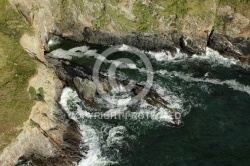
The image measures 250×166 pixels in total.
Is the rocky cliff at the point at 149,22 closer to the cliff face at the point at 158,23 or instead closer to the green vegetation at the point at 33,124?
the cliff face at the point at 158,23

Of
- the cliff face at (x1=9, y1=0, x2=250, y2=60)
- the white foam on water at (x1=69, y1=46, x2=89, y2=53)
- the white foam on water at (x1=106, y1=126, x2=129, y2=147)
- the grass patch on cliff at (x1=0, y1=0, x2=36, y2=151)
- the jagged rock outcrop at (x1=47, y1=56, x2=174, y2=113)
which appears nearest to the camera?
the grass patch on cliff at (x1=0, y1=0, x2=36, y2=151)

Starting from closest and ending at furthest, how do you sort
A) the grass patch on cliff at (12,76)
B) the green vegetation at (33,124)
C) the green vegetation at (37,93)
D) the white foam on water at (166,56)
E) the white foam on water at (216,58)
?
the grass patch on cliff at (12,76), the green vegetation at (33,124), the green vegetation at (37,93), the white foam on water at (216,58), the white foam on water at (166,56)

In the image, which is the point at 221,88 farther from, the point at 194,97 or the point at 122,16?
the point at 122,16

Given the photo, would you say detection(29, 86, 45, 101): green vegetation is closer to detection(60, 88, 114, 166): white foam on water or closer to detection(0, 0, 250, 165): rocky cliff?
detection(60, 88, 114, 166): white foam on water

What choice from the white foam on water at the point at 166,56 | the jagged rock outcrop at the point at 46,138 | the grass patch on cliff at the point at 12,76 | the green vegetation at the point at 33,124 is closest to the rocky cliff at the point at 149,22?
the white foam on water at the point at 166,56

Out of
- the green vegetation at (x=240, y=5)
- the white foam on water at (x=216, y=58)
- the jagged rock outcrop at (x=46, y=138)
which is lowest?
the jagged rock outcrop at (x=46, y=138)

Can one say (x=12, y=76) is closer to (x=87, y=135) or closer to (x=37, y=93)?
(x=37, y=93)

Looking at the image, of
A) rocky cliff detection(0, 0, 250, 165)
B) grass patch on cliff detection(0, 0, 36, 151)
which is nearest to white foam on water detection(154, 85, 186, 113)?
rocky cliff detection(0, 0, 250, 165)

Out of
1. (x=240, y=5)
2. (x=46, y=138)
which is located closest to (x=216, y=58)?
(x=240, y=5)
